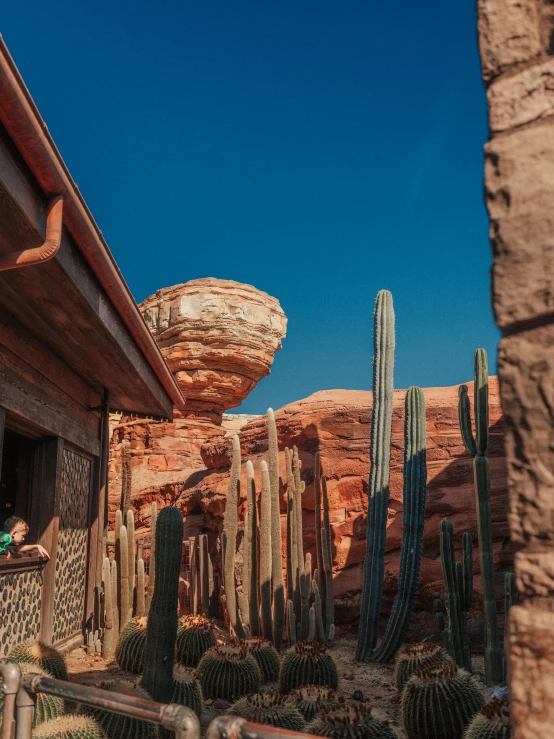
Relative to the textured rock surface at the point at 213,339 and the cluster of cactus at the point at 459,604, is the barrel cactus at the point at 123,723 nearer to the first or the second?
the cluster of cactus at the point at 459,604

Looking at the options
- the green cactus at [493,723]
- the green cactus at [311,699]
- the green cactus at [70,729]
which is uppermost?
the green cactus at [70,729]

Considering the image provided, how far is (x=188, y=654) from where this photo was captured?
6.30m

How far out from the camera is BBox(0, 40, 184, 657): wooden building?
331 cm

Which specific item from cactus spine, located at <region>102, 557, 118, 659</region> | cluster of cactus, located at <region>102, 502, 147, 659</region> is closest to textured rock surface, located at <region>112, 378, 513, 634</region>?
cluster of cactus, located at <region>102, 502, 147, 659</region>

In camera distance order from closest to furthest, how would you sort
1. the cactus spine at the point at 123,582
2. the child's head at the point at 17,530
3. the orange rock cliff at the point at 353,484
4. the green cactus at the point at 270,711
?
the green cactus at the point at 270,711 → the child's head at the point at 17,530 → the cactus spine at the point at 123,582 → the orange rock cliff at the point at 353,484

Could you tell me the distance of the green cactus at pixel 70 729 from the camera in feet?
9.89

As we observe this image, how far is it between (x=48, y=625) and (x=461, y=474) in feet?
21.1

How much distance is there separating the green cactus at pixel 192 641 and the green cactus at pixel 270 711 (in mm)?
2325

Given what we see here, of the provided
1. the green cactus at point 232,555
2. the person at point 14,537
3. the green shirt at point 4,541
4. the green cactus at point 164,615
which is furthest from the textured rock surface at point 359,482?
the green cactus at point 164,615

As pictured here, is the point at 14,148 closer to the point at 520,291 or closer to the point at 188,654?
the point at 520,291

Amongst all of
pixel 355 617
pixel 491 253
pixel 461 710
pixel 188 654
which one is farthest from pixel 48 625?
pixel 491 253

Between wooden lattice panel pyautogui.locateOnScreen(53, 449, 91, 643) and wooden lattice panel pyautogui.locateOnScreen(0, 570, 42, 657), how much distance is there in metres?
0.54

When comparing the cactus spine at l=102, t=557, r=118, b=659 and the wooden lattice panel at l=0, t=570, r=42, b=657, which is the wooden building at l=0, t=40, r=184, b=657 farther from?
the cactus spine at l=102, t=557, r=118, b=659

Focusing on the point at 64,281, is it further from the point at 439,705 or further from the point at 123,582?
the point at 123,582
